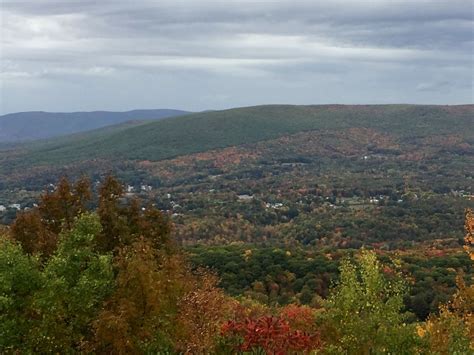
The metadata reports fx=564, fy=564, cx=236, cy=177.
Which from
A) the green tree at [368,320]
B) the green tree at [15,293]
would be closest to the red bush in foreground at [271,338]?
the green tree at [368,320]

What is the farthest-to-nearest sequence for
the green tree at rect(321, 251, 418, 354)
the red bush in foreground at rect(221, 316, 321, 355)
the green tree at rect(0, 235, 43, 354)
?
the red bush in foreground at rect(221, 316, 321, 355) < the green tree at rect(321, 251, 418, 354) < the green tree at rect(0, 235, 43, 354)

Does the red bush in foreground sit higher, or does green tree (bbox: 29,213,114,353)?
green tree (bbox: 29,213,114,353)

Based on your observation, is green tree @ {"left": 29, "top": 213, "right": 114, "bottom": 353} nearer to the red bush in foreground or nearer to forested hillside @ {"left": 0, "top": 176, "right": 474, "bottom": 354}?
forested hillside @ {"left": 0, "top": 176, "right": 474, "bottom": 354}

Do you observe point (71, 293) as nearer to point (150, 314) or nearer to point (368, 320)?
point (150, 314)

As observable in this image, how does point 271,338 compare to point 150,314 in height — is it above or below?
below

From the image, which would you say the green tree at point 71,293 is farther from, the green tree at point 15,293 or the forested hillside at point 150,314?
the green tree at point 15,293

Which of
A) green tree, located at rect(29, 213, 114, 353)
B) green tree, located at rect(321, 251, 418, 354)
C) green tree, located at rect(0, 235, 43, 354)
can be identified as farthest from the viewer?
green tree, located at rect(321, 251, 418, 354)

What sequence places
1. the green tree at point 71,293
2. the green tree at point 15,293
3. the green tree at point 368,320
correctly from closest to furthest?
the green tree at point 15,293 < the green tree at point 71,293 < the green tree at point 368,320

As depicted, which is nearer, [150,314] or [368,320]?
[368,320]

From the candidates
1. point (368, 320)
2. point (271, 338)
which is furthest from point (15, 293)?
point (368, 320)

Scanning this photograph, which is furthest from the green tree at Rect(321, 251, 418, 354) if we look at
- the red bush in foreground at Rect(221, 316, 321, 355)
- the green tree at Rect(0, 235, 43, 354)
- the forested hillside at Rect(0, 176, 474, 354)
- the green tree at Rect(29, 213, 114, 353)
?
the green tree at Rect(0, 235, 43, 354)

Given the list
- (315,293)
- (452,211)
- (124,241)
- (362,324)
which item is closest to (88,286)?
(124,241)

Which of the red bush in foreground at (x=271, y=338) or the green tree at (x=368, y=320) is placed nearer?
the green tree at (x=368, y=320)
